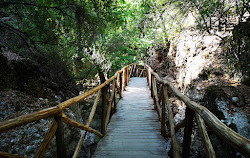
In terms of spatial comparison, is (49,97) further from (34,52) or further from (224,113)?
(224,113)

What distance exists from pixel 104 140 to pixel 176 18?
6.69m

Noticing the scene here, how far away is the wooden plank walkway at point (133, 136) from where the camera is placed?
8.32ft

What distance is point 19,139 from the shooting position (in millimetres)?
2912

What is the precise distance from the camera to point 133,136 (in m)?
3.13

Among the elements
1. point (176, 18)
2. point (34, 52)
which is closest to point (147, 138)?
point (34, 52)

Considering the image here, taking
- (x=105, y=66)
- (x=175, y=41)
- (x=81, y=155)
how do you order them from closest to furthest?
1. (x=81, y=155)
2. (x=175, y=41)
3. (x=105, y=66)

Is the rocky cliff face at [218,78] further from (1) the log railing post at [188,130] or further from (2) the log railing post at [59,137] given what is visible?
(2) the log railing post at [59,137]

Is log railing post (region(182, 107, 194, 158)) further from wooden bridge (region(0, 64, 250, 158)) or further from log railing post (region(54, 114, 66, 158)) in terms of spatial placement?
log railing post (region(54, 114, 66, 158))

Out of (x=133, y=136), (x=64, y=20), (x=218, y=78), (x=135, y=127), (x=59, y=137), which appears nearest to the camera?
(x=59, y=137)

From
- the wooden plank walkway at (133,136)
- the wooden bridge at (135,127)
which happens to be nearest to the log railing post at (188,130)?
the wooden bridge at (135,127)

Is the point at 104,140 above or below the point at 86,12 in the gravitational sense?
below

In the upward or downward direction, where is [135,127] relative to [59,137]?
downward

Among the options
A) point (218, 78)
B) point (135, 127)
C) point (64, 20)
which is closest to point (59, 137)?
point (135, 127)

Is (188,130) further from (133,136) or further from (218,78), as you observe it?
(218,78)
